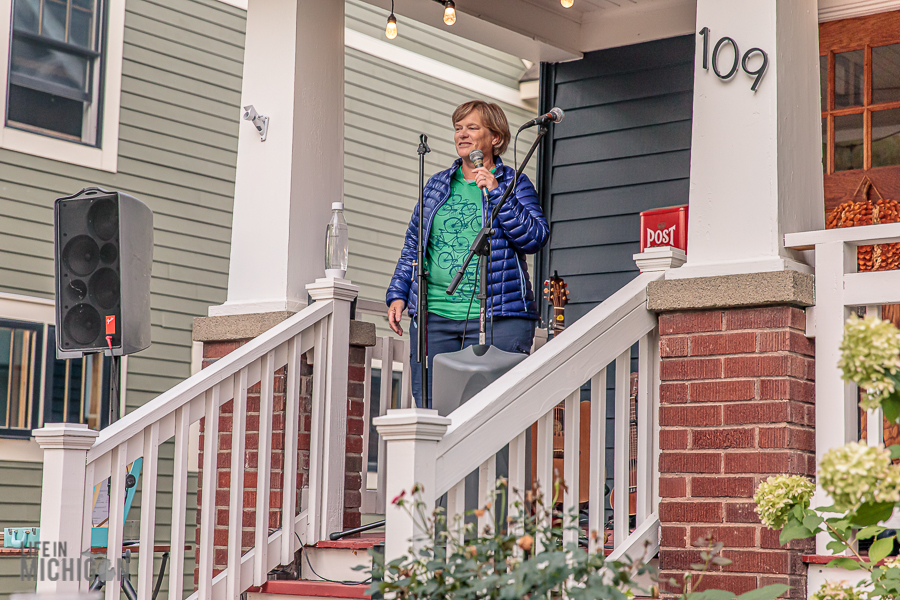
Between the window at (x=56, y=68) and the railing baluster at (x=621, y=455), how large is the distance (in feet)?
18.0

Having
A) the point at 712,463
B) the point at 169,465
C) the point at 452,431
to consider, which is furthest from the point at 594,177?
the point at 169,465

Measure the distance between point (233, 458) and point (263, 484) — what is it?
0.49 feet

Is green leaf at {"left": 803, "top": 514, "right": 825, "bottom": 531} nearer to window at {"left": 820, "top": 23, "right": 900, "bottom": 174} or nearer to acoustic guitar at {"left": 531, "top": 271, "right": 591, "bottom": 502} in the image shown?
acoustic guitar at {"left": 531, "top": 271, "right": 591, "bottom": 502}

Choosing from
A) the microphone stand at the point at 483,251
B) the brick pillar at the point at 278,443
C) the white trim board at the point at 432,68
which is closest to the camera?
the microphone stand at the point at 483,251

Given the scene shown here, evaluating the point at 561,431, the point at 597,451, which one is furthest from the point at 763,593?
the point at 561,431

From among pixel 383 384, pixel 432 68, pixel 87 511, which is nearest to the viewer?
pixel 87 511

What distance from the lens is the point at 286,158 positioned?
4.09 m

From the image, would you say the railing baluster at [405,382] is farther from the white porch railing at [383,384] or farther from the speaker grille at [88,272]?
the speaker grille at [88,272]

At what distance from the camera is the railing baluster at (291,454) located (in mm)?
3770

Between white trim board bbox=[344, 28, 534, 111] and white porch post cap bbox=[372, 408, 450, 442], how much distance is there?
6.86 metres

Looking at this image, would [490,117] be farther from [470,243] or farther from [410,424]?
[410,424]

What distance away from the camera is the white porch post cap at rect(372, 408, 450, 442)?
2467mm

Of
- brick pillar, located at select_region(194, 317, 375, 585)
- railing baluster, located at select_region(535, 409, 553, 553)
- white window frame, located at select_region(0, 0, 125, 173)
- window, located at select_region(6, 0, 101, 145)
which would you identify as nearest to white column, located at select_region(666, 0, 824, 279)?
railing baluster, located at select_region(535, 409, 553, 553)

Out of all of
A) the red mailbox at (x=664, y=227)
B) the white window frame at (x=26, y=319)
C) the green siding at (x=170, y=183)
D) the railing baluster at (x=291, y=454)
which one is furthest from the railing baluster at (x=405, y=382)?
the green siding at (x=170, y=183)
